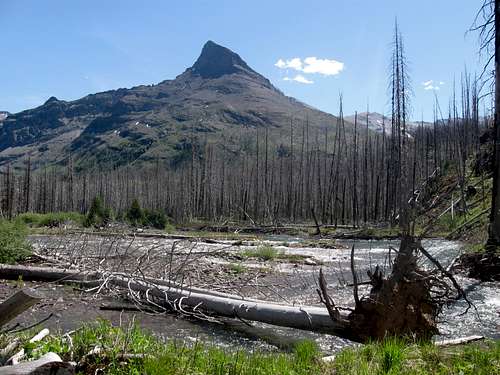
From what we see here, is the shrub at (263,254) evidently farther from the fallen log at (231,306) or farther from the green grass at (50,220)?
the green grass at (50,220)

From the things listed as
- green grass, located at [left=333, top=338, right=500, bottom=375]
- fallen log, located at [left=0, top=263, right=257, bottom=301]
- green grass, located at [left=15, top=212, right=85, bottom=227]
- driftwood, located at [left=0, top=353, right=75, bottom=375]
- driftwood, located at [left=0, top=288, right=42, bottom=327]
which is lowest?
green grass, located at [left=15, top=212, right=85, bottom=227]

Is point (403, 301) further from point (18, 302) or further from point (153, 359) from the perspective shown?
point (18, 302)

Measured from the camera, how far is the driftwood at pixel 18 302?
4727mm

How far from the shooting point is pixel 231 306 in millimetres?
9609

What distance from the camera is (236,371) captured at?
4.79m

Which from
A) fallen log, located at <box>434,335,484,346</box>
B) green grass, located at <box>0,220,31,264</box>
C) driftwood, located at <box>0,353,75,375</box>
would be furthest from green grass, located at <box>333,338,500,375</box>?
green grass, located at <box>0,220,31,264</box>

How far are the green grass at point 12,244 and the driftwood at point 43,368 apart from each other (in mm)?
13451

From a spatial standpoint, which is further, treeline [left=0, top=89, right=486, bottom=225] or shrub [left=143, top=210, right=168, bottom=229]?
shrub [left=143, top=210, right=168, bottom=229]

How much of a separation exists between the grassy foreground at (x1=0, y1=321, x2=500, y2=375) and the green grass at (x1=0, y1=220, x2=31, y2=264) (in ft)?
39.9

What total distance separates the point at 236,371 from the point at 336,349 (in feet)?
11.4

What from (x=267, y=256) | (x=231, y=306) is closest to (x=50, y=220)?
(x=267, y=256)

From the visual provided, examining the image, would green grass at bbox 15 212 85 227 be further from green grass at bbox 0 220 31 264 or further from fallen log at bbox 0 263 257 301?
fallen log at bbox 0 263 257 301

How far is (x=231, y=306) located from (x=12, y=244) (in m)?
10.4

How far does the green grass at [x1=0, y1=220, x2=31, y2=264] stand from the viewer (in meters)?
16.1
